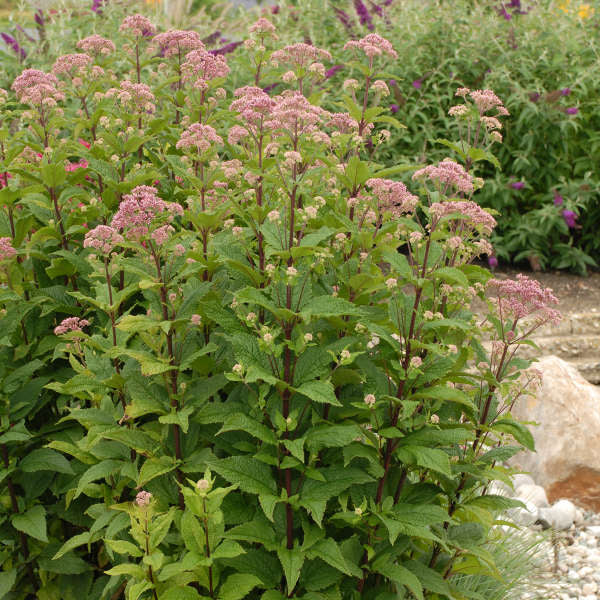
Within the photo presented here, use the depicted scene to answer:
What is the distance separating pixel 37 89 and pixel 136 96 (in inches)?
14.9

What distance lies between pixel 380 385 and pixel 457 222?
665 millimetres

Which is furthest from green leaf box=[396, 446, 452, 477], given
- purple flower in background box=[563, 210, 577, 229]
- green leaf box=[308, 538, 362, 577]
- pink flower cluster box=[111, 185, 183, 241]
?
purple flower in background box=[563, 210, 577, 229]

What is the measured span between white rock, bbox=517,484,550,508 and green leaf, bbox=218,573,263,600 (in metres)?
2.76

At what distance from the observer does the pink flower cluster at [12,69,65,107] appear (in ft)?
8.32

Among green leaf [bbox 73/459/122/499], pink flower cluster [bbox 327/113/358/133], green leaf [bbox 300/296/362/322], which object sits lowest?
green leaf [bbox 73/459/122/499]

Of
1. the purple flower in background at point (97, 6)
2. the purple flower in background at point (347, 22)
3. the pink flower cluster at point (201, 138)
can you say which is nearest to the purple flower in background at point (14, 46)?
the purple flower in background at point (97, 6)

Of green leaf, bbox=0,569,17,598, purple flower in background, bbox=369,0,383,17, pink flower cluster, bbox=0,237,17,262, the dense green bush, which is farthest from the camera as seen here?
purple flower in background, bbox=369,0,383,17

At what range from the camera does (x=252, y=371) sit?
1.93 meters

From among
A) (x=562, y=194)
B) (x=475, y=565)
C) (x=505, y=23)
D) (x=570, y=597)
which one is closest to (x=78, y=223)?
(x=475, y=565)

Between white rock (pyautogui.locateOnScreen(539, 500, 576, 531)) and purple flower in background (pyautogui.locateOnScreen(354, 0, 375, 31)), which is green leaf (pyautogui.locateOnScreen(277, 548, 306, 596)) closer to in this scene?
white rock (pyautogui.locateOnScreen(539, 500, 576, 531))

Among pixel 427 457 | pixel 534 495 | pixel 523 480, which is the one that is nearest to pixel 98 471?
pixel 427 457

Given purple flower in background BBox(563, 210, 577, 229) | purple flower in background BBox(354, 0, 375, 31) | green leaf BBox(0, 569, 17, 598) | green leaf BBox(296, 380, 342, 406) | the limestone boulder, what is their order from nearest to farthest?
1. green leaf BBox(296, 380, 342, 406)
2. green leaf BBox(0, 569, 17, 598)
3. the limestone boulder
4. purple flower in background BBox(563, 210, 577, 229)
5. purple flower in background BBox(354, 0, 375, 31)

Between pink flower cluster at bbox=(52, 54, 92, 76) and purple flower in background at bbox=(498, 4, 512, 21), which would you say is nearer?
pink flower cluster at bbox=(52, 54, 92, 76)

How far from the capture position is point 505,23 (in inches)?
266
